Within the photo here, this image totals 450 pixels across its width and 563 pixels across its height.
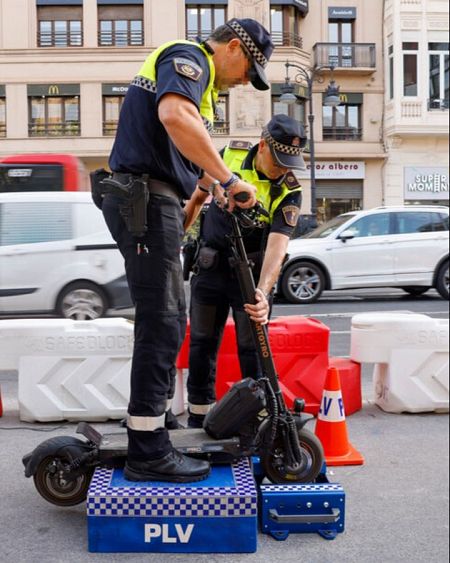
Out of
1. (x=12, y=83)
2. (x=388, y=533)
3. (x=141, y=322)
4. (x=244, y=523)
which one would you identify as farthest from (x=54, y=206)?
(x=388, y=533)

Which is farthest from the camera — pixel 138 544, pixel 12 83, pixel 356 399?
pixel 356 399

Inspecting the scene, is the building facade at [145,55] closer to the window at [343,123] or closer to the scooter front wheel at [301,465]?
the window at [343,123]

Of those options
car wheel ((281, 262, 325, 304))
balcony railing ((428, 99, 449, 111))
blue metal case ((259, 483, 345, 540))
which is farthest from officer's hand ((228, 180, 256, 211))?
car wheel ((281, 262, 325, 304))

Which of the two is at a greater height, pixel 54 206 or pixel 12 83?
pixel 12 83

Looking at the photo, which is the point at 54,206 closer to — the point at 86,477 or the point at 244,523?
the point at 86,477

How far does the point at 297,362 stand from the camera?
3240 millimetres

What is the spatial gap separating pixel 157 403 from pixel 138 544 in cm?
35

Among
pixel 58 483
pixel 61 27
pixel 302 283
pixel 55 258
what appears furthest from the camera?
pixel 302 283

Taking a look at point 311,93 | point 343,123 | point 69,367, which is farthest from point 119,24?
point 69,367

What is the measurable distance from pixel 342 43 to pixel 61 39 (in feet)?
1.84

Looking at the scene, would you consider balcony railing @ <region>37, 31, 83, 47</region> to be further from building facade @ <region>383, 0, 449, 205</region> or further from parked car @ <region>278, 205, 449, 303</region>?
parked car @ <region>278, 205, 449, 303</region>

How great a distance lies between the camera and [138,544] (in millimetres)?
1866

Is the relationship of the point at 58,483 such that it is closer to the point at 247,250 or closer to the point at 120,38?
the point at 247,250

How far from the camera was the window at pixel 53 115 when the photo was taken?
1.48 meters
